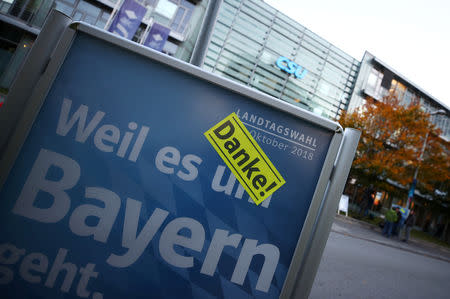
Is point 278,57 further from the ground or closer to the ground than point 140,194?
further from the ground

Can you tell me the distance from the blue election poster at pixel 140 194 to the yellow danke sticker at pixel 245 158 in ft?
0.12

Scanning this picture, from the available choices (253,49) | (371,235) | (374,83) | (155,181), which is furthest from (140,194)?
(374,83)

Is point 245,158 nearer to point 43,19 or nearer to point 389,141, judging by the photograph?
point 389,141

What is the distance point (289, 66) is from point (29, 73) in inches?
992

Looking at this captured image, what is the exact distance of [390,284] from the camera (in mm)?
4766

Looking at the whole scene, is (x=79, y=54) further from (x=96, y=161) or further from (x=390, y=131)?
(x=390, y=131)

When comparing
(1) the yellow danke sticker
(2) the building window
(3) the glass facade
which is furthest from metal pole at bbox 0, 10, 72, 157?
(2) the building window

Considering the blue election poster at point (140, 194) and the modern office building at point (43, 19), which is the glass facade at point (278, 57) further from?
the blue election poster at point (140, 194)

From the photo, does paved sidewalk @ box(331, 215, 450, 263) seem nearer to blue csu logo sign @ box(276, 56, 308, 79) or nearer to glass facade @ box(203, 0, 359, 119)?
glass facade @ box(203, 0, 359, 119)

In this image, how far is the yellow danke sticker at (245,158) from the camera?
1257 mm

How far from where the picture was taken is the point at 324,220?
1.25 metres

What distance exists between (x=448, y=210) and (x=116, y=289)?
32.8 metres

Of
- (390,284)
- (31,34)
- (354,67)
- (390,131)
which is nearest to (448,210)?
(390,131)

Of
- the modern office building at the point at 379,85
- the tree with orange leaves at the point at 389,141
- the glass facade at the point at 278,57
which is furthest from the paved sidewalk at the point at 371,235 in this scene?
the modern office building at the point at 379,85
